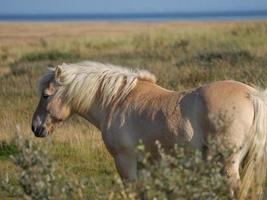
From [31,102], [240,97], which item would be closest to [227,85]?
[240,97]

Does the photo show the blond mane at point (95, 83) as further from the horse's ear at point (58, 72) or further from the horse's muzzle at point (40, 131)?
the horse's muzzle at point (40, 131)

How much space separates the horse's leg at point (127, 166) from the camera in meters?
5.91

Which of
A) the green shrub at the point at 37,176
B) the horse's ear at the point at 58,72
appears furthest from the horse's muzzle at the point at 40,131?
the green shrub at the point at 37,176

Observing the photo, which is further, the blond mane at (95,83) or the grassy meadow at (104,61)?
the grassy meadow at (104,61)

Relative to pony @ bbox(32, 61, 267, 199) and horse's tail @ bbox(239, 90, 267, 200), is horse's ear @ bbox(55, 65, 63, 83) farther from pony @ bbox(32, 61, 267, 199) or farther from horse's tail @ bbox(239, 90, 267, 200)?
horse's tail @ bbox(239, 90, 267, 200)

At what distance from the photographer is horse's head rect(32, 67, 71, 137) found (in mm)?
6465

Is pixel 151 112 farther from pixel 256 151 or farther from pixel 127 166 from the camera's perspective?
pixel 256 151

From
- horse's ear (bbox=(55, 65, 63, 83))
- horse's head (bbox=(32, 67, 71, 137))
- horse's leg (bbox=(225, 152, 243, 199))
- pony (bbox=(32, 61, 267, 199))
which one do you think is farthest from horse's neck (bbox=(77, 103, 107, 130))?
horse's leg (bbox=(225, 152, 243, 199))

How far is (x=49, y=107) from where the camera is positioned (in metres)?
6.56

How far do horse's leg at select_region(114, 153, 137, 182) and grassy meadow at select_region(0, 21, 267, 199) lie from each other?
0.75 ft

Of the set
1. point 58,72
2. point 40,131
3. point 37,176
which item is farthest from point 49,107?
point 37,176

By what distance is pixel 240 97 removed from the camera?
5586 mm

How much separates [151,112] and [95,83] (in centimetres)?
68

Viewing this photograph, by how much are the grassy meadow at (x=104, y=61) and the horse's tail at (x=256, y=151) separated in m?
1.11
